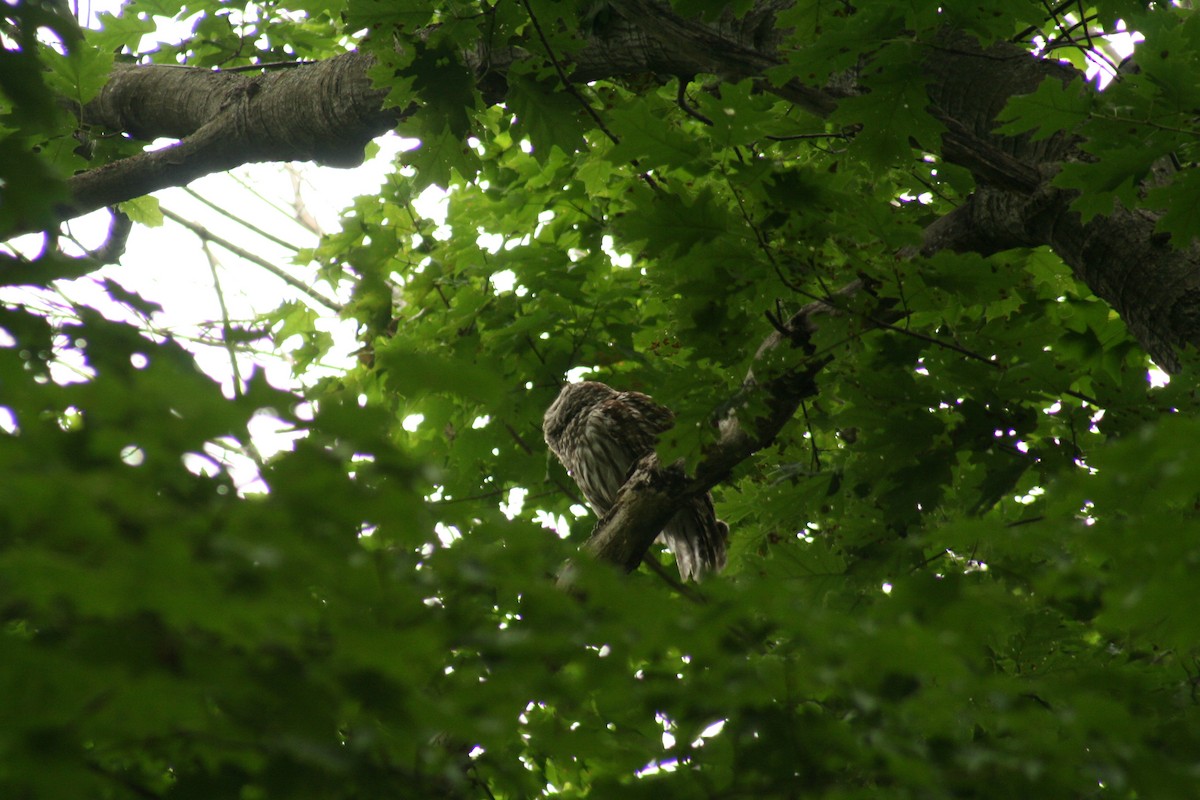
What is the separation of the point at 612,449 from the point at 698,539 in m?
0.62

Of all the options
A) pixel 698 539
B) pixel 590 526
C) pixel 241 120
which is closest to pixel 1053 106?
pixel 698 539

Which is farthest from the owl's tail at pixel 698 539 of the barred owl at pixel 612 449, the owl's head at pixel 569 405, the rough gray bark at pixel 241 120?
the rough gray bark at pixel 241 120

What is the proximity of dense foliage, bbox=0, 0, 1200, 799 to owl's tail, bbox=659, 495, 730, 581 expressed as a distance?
560mm

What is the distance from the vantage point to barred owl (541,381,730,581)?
4.99m

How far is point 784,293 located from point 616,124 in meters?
0.60

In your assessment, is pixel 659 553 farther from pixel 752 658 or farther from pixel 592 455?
pixel 752 658

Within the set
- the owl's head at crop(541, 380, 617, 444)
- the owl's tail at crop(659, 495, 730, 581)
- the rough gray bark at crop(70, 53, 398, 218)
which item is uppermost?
the rough gray bark at crop(70, 53, 398, 218)

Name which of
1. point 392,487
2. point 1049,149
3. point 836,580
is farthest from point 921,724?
point 1049,149

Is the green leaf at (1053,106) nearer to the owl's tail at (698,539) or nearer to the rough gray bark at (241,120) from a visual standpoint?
the rough gray bark at (241,120)

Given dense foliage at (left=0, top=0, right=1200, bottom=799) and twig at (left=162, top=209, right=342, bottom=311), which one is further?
twig at (left=162, top=209, right=342, bottom=311)

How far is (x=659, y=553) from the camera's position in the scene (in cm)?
634

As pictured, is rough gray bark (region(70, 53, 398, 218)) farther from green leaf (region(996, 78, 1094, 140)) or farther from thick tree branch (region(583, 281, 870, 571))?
green leaf (region(996, 78, 1094, 140))

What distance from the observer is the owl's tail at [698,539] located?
502cm

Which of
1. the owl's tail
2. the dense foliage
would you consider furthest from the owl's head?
the owl's tail
